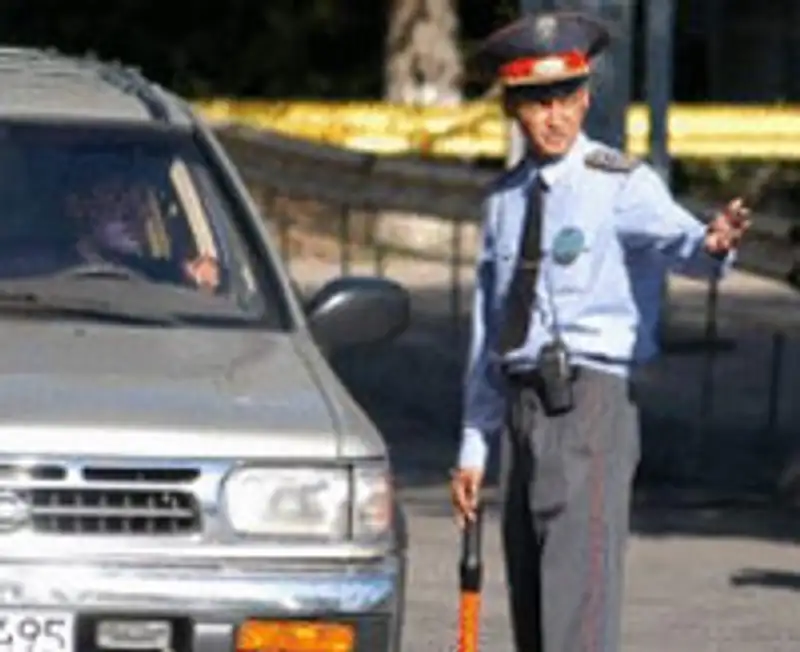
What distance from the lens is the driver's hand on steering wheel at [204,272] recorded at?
29.1ft

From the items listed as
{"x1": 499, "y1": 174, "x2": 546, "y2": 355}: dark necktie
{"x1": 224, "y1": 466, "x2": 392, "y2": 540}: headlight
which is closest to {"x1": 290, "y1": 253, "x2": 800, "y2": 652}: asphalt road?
{"x1": 499, "y1": 174, "x2": 546, "y2": 355}: dark necktie

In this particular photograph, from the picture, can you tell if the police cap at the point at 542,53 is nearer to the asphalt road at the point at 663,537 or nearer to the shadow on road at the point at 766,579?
the asphalt road at the point at 663,537

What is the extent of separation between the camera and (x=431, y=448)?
606 inches

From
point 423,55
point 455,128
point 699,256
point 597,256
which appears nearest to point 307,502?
point 597,256

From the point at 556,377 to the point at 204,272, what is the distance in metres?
1.23

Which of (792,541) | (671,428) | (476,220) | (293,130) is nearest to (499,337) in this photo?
→ (792,541)

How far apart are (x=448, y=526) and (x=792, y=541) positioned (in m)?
1.23

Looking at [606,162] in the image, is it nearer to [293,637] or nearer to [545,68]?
[545,68]

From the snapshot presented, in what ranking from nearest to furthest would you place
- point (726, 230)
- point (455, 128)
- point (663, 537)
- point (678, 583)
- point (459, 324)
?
1. point (726, 230)
2. point (678, 583)
3. point (663, 537)
4. point (459, 324)
5. point (455, 128)

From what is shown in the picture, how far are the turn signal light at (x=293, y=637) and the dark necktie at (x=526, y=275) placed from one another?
0.82 metres

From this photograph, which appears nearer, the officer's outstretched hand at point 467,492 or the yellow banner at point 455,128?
the officer's outstretched hand at point 467,492

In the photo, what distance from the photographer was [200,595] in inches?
300

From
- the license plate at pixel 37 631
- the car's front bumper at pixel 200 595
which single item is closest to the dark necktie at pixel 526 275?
the car's front bumper at pixel 200 595

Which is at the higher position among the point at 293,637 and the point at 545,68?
the point at 545,68
